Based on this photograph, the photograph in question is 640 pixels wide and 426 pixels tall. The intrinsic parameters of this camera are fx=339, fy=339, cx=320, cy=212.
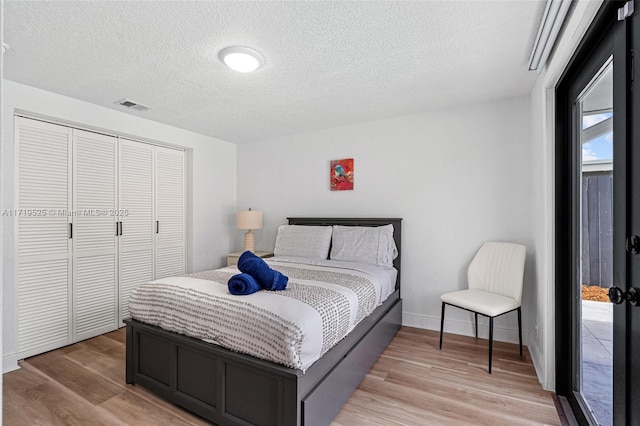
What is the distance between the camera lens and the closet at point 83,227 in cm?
294

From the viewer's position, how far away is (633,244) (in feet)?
4.32

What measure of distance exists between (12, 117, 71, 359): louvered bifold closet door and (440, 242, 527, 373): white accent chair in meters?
3.51

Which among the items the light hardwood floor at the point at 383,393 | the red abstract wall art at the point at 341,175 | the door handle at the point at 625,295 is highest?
the red abstract wall art at the point at 341,175

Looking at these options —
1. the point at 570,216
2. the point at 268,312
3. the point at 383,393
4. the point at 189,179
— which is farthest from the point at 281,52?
the point at 189,179

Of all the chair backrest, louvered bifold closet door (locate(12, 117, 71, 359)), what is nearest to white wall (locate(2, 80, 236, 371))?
louvered bifold closet door (locate(12, 117, 71, 359))

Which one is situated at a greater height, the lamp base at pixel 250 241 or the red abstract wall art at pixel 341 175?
the red abstract wall art at pixel 341 175

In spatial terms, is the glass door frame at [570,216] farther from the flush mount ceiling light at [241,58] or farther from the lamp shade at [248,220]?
the lamp shade at [248,220]

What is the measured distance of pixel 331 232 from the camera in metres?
3.76

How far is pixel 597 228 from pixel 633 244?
0.55 meters

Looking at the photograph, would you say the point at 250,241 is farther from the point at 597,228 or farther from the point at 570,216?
the point at 597,228

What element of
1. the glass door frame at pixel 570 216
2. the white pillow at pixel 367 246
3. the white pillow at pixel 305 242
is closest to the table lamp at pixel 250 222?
the white pillow at pixel 305 242

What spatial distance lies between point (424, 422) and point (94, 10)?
9.98 ft

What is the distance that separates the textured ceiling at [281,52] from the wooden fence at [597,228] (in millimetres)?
994

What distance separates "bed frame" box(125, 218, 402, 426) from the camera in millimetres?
1803
